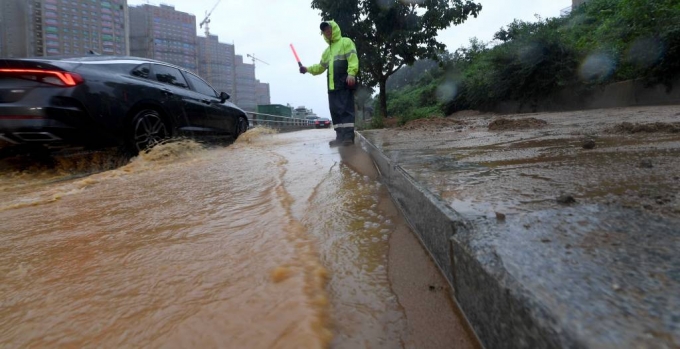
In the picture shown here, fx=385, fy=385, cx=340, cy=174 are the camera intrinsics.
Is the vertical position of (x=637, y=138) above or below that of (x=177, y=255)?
above

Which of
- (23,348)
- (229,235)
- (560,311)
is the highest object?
(560,311)

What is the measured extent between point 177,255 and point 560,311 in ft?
4.39

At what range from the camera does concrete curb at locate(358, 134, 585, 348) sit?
0.67 meters

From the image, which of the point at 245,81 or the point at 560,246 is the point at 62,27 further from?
the point at 245,81

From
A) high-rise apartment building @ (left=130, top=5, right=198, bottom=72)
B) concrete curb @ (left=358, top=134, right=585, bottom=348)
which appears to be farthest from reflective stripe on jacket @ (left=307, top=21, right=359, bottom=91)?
high-rise apartment building @ (left=130, top=5, right=198, bottom=72)

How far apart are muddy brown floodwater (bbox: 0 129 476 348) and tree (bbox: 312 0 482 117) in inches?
468

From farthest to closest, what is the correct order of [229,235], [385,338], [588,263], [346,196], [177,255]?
[346,196] → [229,235] → [177,255] → [385,338] → [588,263]

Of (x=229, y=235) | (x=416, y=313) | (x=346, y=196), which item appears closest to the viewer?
(x=416, y=313)

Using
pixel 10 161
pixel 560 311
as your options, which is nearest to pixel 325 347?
pixel 560 311

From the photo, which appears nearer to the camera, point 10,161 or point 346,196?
point 346,196

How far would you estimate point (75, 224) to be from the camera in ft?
6.89

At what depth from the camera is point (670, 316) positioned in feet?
2.09

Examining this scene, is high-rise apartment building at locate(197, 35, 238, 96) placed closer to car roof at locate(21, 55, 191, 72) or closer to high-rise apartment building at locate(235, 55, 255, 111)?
Result: high-rise apartment building at locate(235, 55, 255, 111)

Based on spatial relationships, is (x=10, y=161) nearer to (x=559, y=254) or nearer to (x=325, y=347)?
Answer: (x=325, y=347)
